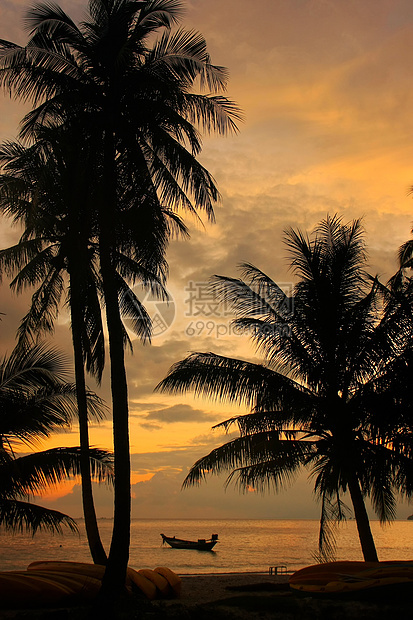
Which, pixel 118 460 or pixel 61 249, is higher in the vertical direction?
pixel 61 249

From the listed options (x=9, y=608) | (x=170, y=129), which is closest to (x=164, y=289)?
(x=170, y=129)

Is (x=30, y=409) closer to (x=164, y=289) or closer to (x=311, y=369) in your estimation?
(x=164, y=289)

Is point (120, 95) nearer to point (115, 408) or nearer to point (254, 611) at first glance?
point (115, 408)

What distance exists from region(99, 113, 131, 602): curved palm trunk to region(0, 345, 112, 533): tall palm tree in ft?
10.5

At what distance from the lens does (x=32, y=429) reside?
12.4m

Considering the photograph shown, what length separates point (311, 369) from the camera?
42.3 ft

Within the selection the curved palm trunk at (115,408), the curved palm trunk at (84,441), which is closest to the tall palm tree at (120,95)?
the curved palm trunk at (115,408)

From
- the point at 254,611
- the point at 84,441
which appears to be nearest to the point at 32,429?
the point at 84,441

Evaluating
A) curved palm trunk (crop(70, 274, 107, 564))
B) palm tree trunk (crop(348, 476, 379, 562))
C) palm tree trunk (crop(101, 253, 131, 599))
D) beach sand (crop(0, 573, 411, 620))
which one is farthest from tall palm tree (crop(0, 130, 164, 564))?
palm tree trunk (crop(348, 476, 379, 562))

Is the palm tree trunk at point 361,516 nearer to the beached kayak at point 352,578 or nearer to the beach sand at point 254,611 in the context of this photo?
the beached kayak at point 352,578

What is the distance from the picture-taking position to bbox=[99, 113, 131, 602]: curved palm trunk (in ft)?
28.6

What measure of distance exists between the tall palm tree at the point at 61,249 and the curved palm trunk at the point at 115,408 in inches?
Result: 27.0

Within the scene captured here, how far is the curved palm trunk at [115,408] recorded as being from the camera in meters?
8.72

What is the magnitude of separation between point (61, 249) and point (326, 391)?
8149 millimetres
